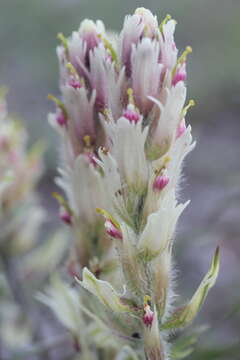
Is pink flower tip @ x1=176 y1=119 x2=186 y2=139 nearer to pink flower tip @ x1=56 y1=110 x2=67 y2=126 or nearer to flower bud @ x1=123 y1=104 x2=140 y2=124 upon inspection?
flower bud @ x1=123 y1=104 x2=140 y2=124

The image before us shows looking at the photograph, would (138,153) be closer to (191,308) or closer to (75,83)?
(75,83)

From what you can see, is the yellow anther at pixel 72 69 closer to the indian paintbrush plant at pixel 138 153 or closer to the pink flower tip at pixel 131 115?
the indian paintbrush plant at pixel 138 153

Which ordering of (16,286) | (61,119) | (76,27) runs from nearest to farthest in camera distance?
(61,119)
(16,286)
(76,27)

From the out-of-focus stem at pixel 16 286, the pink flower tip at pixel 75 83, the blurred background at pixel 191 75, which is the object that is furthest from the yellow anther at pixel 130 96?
the blurred background at pixel 191 75

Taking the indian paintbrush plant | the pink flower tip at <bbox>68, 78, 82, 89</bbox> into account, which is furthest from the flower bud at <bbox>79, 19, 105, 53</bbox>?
the pink flower tip at <bbox>68, 78, 82, 89</bbox>

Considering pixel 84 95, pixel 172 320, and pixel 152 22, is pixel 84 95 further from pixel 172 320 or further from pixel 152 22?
pixel 172 320

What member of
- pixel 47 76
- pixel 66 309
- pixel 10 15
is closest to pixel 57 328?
pixel 66 309

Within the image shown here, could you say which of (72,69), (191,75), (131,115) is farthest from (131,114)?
(191,75)
